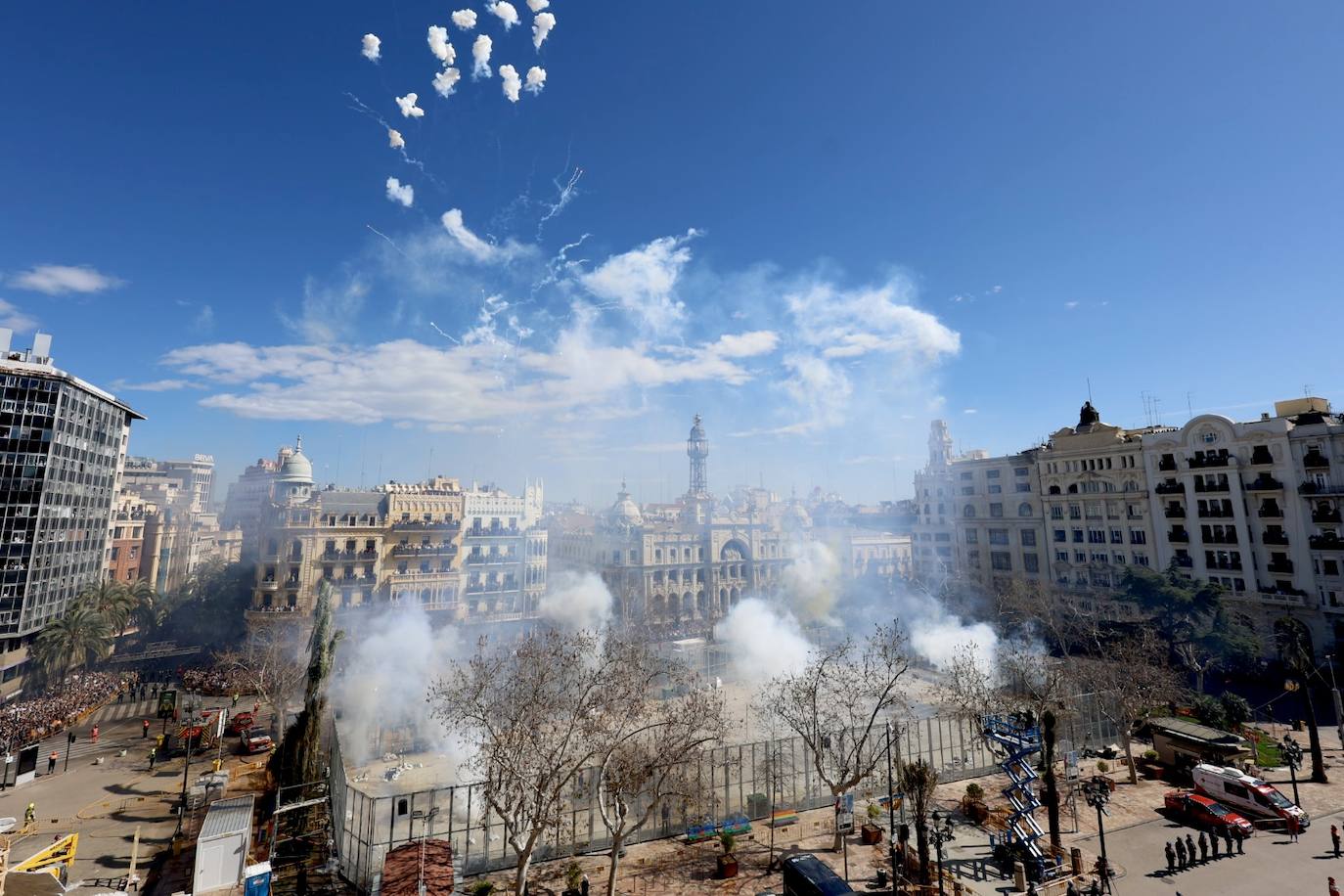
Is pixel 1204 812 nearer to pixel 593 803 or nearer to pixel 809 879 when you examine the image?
pixel 809 879

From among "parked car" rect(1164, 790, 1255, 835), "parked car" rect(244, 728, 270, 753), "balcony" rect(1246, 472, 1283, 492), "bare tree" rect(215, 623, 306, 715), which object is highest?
"balcony" rect(1246, 472, 1283, 492)

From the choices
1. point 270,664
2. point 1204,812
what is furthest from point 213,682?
point 1204,812

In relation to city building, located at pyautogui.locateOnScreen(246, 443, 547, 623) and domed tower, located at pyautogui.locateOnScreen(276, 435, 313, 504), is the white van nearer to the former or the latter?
city building, located at pyautogui.locateOnScreen(246, 443, 547, 623)

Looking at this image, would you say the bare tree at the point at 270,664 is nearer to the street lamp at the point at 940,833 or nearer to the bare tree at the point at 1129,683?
the street lamp at the point at 940,833

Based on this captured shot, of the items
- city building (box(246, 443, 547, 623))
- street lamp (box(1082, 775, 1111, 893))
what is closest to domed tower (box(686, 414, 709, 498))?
city building (box(246, 443, 547, 623))

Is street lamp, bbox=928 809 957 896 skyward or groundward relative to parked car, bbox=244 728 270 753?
skyward

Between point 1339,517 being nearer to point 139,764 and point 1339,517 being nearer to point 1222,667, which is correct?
point 1222,667

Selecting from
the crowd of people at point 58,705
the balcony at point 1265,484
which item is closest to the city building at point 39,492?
the crowd of people at point 58,705
